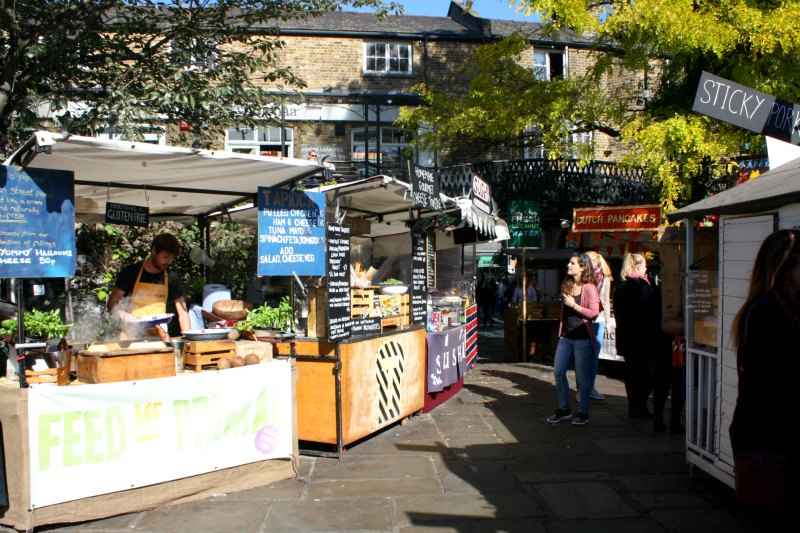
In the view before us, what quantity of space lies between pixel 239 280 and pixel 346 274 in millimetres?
5545

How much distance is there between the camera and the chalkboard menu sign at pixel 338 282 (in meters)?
6.04

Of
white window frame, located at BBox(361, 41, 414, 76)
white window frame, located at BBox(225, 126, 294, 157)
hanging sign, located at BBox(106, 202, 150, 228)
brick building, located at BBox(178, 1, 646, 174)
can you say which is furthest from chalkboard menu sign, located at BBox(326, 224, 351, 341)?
white window frame, located at BBox(361, 41, 414, 76)

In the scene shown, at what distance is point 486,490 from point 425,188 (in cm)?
339

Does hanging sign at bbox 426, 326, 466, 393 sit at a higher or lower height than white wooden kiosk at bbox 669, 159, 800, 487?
lower

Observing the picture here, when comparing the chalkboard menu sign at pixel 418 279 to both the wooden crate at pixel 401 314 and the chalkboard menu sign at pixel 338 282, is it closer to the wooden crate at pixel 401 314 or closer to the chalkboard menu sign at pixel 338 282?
the wooden crate at pixel 401 314

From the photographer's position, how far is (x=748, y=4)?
1042 cm

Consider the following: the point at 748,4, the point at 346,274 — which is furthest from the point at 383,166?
the point at 346,274

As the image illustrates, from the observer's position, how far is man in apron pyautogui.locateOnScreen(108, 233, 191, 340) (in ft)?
21.4

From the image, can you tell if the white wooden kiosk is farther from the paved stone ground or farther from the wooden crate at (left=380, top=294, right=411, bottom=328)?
the wooden crate at (left=380, top=294, right=411, bottom=328)

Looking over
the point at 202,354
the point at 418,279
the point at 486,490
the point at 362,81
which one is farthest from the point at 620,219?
the point at 362,81

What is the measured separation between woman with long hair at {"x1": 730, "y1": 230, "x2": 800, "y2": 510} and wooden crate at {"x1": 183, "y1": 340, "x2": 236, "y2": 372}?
3.72 meters

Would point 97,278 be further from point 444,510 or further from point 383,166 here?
point 383,166

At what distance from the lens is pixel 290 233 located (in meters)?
5.90

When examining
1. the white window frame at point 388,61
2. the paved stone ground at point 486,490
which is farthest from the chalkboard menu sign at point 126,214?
the white window frame at point 388,61
